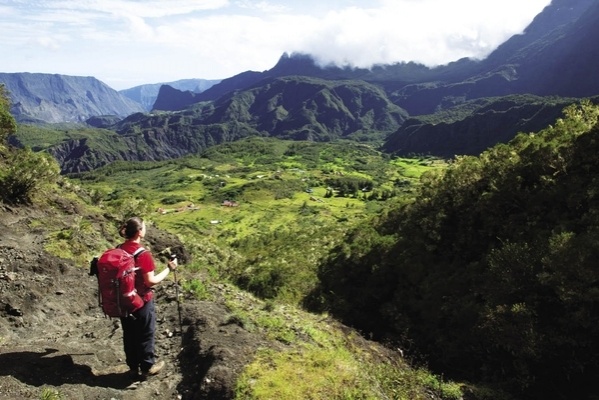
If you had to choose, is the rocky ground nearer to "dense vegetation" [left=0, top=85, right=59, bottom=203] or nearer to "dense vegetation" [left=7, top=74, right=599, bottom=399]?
"dense vegetation" [left=7, top=74, right=599, bottom=399]

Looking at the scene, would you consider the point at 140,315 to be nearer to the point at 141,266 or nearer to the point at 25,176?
the point at 141,266

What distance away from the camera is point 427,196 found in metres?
30.7

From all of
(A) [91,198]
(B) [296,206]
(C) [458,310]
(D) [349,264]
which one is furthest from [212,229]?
(C) [458,310]

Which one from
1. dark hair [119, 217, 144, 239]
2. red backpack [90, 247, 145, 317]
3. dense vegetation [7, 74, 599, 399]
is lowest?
dense vegetation [7, 74, 599, 399]

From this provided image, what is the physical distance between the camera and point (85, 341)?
42.9ft

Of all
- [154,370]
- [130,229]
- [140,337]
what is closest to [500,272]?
[154,370]

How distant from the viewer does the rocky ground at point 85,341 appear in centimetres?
1016

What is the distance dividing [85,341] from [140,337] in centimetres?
391

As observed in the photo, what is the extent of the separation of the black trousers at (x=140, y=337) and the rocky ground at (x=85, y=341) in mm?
509

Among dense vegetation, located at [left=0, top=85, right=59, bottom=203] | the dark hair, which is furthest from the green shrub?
the dark hair

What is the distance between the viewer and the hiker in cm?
1002

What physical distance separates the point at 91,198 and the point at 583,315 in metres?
41.9

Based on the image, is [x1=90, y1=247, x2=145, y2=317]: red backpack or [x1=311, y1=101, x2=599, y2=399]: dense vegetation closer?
[x1=90, y1=247, x2=145, y2=317]: red backpack

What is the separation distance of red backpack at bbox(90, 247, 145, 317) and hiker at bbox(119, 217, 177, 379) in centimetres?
30
